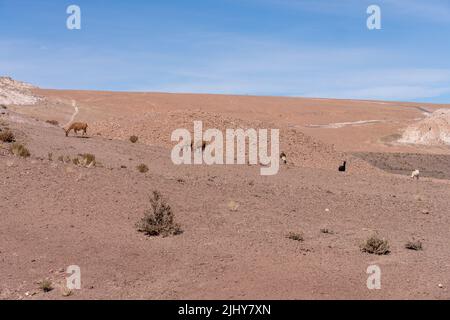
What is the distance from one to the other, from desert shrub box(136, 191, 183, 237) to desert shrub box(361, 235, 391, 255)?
3829 mm

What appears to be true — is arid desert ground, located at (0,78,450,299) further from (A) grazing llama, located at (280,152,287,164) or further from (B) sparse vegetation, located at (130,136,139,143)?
(B) sparse vegetation, located at (130,136,139,143)

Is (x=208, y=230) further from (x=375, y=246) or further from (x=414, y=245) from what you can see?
(x=414, y=245)

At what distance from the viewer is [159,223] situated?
40.8 feet

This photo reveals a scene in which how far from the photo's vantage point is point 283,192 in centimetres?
1856

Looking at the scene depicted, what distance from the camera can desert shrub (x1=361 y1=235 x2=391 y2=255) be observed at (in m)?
12.0

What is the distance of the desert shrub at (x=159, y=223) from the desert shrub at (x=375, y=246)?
3829 mm

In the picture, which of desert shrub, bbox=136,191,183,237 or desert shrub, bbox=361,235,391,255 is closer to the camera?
desert shrub, bbox=361,235,391,255

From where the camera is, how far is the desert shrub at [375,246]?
1197 cm

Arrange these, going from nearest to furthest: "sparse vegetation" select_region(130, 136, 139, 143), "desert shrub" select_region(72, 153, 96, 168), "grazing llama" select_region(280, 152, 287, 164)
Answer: "desert shrub" select_region(72, 153, 96, 168), "grazing llama" select_region(280, 152, 287, 164), "sparse vegetation" select_region(130, 136, 139, 143)

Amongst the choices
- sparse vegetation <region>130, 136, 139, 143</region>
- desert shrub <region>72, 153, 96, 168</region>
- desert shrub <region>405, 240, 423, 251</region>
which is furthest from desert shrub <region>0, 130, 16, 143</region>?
desert shrub <region>405, 240, 423, 251</region>

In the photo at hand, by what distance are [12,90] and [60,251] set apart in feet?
182

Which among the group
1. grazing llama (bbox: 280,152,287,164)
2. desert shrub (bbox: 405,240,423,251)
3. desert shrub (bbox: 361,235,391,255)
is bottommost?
desert shrub (bbox: 405,240,423,251)

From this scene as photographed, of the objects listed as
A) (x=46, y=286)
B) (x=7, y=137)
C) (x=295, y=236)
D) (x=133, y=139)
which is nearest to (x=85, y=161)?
(x=7, y=137)
